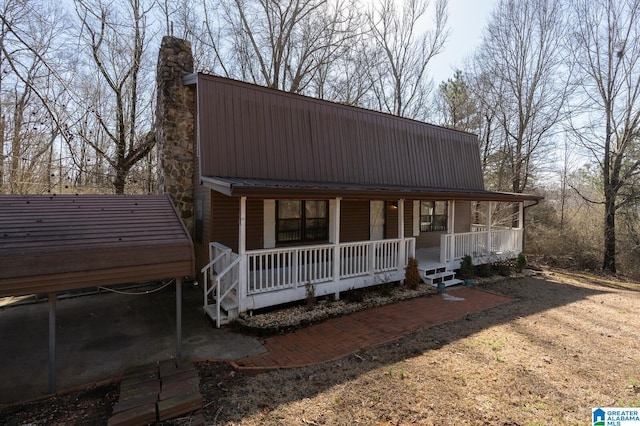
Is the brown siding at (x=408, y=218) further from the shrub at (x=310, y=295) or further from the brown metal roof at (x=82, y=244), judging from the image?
the brown metal roof at (x=82, y=244)

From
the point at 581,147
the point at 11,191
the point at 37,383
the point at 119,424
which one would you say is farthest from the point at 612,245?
the point at 11,191

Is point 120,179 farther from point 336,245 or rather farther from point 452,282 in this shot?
point 452,282

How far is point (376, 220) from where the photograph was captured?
34.3 feet

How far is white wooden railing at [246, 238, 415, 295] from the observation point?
21.9 ft

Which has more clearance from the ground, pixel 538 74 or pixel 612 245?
pixel 538 74

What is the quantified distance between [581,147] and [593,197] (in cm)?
509

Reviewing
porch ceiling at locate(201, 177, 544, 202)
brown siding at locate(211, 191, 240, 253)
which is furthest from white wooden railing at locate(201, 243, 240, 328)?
porch ceiling at locate(201, 177, 544, 202)

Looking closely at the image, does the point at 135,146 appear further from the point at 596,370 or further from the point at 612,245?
the point at 612,245

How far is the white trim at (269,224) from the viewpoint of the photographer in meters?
8.03

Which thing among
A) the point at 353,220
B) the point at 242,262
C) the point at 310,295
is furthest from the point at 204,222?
the point at 353,220

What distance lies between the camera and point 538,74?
1645cm

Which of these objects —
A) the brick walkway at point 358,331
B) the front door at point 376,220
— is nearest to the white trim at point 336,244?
the brick walkway at point 358,331

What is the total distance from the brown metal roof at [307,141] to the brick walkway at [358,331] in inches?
144

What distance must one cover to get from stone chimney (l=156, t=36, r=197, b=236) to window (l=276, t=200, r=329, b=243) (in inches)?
104
